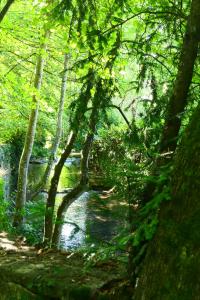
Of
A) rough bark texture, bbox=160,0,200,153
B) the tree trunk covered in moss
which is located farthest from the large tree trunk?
the tree trunk covered in moss

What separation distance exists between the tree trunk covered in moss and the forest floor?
0.89 meters

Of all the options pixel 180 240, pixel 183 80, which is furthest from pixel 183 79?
pixel 180 240

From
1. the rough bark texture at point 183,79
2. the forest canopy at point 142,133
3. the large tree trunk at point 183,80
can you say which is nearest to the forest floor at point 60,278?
the forest canopy at point 142,133

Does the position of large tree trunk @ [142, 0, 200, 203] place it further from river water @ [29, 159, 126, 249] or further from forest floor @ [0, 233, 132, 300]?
river water @ [29, 159, 126, 249]

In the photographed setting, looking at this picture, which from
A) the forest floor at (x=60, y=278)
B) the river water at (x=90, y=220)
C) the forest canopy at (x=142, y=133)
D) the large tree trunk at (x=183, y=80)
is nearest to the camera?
the forest canopy at (x=142, y=133)

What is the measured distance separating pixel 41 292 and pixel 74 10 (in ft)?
10.1

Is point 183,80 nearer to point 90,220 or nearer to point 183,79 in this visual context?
point 183,79

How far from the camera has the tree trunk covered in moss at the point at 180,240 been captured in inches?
69.4

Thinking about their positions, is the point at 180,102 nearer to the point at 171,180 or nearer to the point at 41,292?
the point at 171,180

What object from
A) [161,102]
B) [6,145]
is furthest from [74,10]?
[6,145]

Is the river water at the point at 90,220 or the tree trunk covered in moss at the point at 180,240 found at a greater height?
the tree trunk covered in moss at the point at 180,240

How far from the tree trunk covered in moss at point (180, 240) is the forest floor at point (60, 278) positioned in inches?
34.9

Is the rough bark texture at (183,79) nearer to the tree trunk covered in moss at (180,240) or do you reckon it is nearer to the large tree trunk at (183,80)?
the large tree trunk at (183,80)

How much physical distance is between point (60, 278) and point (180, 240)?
176 centimetres
